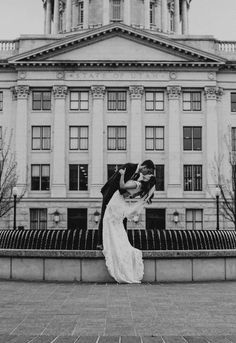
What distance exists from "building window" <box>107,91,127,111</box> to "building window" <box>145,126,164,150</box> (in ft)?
10.4

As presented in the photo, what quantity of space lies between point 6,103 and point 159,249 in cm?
4090

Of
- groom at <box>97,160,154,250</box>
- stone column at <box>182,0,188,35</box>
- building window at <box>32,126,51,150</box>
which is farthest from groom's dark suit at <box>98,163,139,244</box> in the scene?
stone column at <box>182,0,188,35</box>

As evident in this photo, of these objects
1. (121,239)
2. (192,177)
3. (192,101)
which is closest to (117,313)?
(121,239)

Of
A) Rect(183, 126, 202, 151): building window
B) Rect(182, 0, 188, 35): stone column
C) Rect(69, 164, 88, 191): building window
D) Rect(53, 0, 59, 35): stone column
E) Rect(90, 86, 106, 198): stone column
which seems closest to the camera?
Rect(90, 86, 106, 198): stone column

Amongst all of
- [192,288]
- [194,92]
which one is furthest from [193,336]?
[194,92]

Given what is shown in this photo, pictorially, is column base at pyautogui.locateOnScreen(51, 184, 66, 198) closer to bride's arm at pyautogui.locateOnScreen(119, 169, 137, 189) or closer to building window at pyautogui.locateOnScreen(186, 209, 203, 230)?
building window at pyautogui.locateOnScreen(186, 209, 203, 230)

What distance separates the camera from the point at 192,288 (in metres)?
12.9

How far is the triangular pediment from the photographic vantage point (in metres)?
51.5

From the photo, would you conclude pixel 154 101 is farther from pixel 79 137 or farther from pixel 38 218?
pixel 38 218

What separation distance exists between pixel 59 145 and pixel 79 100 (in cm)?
483

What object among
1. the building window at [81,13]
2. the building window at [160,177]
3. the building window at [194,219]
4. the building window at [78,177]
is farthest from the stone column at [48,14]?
the building window at [194,219]

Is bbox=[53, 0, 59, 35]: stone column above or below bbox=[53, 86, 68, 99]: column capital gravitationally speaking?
above

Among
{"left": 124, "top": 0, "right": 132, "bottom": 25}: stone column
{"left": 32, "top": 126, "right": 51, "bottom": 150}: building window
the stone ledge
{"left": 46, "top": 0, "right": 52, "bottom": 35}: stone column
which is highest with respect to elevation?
{"left": 46, "top": 0, "right": 52, "bottom": 35}: stone column

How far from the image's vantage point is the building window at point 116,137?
5234 centimetres
